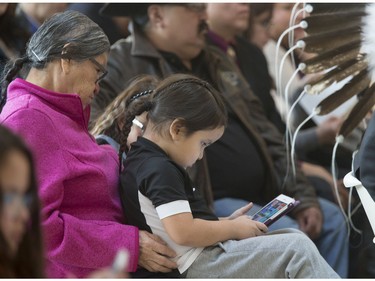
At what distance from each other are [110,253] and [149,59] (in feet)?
3.48

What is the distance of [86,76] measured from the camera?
80.0 inches

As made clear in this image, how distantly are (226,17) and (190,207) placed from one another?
1.53 m

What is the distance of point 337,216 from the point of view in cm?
293

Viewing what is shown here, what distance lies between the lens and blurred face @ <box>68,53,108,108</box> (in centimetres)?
201

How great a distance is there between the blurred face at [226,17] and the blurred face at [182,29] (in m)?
0.43

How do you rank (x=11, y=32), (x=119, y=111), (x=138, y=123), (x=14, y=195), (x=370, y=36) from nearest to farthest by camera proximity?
(x=14, y=195), (x=138, y=123), (x=119, y=111), (x=370, y=36), (x=11, y=32)

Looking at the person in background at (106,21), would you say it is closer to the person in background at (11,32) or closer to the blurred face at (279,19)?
the person in background at (11,32)

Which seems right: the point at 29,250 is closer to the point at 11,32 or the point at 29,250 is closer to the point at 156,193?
the point at 156,193

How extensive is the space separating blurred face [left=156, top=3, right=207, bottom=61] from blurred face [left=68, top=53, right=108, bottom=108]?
0.86 m

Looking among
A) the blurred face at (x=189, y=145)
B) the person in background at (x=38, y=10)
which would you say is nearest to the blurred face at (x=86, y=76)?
the blurred face at (x=189, y=145)

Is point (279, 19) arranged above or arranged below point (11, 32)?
below

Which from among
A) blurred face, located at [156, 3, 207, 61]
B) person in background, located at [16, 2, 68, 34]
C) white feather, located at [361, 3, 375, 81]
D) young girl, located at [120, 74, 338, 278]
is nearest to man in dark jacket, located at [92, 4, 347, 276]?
blurred face, located at [156, 3, 207, 61]

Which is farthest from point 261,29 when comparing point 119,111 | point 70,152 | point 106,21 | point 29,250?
point 29,250

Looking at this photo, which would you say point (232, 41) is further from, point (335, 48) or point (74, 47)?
point (74, 47)
